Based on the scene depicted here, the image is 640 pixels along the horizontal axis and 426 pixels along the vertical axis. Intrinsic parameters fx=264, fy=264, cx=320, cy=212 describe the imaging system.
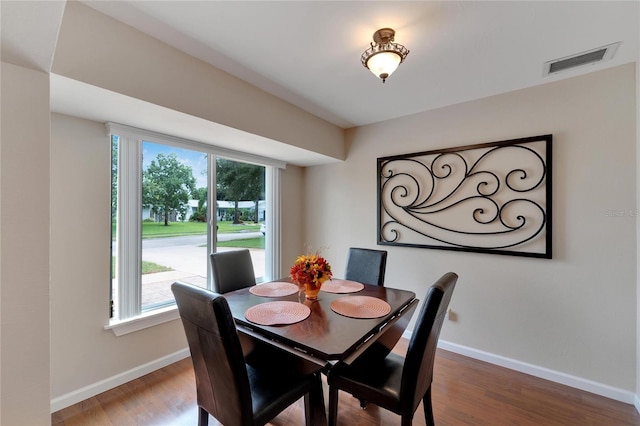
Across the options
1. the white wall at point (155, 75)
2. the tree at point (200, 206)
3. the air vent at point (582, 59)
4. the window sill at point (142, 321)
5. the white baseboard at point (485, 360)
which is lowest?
the white baseboard at point (485, 360)

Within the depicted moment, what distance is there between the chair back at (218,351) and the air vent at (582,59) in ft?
9.17

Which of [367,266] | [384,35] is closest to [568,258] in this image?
[367,266]

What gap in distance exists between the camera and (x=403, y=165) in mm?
3043

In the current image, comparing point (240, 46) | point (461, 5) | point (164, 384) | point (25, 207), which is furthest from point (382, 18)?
point (164, 384)


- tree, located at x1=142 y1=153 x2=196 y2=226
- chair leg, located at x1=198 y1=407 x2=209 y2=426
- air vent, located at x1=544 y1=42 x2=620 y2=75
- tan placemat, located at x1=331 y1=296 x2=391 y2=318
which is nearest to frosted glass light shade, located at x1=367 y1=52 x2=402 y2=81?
air vent, located at x1=544 y1=42 x2=620 y2=75

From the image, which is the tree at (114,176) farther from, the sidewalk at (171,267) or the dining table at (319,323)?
the dining table at (319,323)

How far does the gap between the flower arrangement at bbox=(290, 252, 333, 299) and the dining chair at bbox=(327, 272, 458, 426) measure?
0.52 metres

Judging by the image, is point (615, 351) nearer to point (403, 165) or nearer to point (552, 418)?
point (552, 418)

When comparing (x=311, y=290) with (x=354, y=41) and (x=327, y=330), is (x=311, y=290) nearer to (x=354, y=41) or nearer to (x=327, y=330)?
(x=327, y=330)

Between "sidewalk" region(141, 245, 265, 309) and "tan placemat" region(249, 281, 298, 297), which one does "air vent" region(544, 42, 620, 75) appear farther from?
"sidewalk" region(141, 245, 265, 309)

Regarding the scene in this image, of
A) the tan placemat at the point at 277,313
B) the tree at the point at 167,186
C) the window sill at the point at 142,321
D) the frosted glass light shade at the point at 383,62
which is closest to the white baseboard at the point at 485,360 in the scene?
the window sill at the point at 142,321

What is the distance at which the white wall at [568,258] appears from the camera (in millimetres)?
2020

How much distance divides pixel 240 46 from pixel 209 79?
0.37 m

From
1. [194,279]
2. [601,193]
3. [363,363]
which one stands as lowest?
[363,363]
